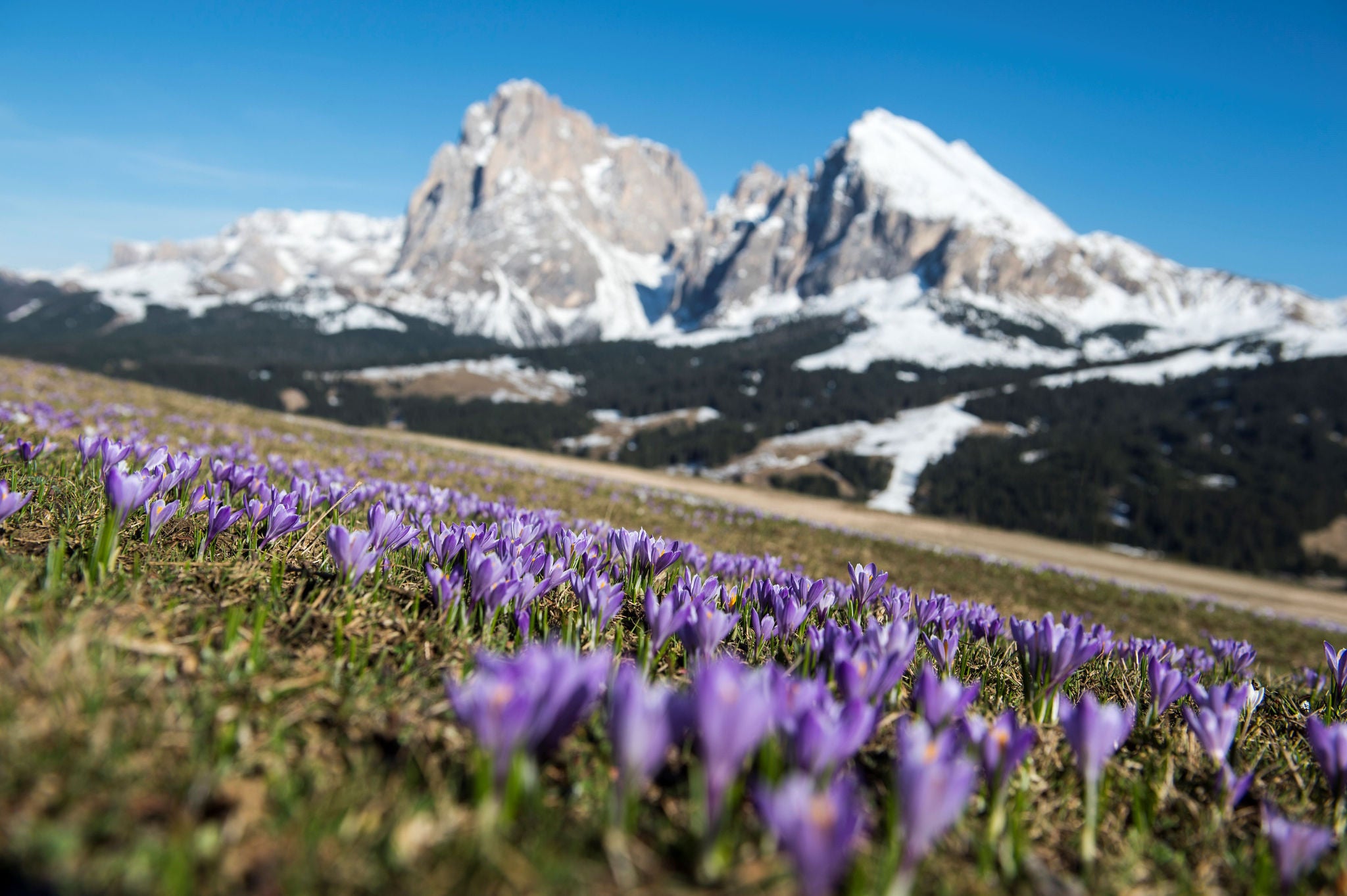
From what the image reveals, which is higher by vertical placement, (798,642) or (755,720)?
(755,720)

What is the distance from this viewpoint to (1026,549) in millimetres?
37188

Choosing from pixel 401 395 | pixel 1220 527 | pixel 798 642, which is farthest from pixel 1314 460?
pixel 401 395

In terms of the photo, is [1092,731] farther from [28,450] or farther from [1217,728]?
[28,450]

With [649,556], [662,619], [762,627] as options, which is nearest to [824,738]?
[662,619]

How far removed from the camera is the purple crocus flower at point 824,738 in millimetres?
1454

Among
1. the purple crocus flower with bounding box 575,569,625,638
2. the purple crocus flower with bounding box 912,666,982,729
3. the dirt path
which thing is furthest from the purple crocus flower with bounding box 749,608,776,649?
the dirt path

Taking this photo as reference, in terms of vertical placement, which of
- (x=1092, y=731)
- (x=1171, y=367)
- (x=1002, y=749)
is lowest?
(x=1002, y=749)

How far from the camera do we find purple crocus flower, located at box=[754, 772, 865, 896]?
109cm

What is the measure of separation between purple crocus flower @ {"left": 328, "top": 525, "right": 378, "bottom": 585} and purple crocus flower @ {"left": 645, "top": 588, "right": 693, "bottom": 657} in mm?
1086

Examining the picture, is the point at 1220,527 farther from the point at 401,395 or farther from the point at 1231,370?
the point at 401,395

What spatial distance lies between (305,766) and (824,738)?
109cm

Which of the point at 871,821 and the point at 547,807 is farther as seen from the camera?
the point at 871,821

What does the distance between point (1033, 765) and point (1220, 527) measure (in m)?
73.5

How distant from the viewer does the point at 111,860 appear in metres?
0.99
